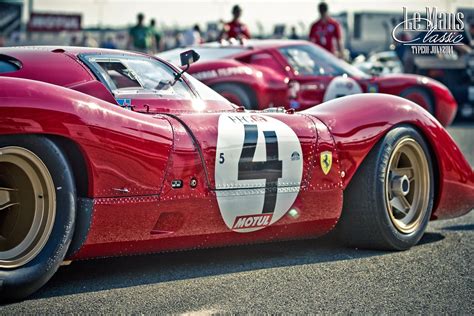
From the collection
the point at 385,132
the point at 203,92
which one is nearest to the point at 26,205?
the point at 203,92

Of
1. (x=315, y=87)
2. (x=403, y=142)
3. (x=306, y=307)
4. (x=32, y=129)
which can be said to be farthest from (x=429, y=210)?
(x=315, y=87)

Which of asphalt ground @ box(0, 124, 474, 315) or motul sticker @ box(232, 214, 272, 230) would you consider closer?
asphalt ground @ box(0, 124, 474, 315)

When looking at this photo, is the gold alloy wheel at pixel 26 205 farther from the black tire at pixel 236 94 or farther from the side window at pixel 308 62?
the side window at pixel 308 62

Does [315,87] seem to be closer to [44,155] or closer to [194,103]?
[194,103]

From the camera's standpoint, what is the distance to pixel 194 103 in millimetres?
5398

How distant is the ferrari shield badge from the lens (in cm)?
529

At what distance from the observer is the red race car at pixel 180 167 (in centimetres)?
414

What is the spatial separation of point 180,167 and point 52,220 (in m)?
0.74

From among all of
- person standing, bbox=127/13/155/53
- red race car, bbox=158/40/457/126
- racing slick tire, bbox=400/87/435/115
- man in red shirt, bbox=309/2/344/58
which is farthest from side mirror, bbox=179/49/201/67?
person standing, bbox=127/13/155/53

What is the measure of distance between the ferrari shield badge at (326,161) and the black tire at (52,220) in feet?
5.29

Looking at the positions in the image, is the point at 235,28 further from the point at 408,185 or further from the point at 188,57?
the point at 408,185

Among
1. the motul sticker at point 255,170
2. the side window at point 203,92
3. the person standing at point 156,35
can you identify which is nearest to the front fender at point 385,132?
the motul sticker at point 255,170

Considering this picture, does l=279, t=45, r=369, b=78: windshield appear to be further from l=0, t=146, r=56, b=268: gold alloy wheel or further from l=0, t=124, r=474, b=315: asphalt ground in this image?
l=0, t=146, r=56, b=268: gold alloy wheel

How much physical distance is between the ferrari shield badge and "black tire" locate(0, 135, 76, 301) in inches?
63.5
